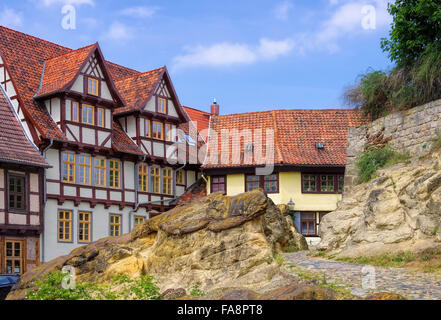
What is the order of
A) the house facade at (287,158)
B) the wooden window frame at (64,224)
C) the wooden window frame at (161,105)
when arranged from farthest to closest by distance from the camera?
the wooden window frame at (161,105), the house facade at (287,158), the wooden window frame at (64,224)

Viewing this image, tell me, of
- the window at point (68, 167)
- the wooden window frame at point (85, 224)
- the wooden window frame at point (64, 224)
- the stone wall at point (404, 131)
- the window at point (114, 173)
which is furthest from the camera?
the window at point (114, 173)

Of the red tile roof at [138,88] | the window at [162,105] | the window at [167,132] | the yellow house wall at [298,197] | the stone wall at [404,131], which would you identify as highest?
the red tile roof at [138,88]

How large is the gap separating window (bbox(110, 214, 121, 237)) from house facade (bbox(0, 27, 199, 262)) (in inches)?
2.0

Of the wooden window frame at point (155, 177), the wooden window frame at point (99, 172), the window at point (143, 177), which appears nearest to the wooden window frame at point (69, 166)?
the wooden window frame at point (99, 172)

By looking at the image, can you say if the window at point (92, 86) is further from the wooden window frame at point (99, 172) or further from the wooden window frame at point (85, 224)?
the wooden window frame at point (85, 224)

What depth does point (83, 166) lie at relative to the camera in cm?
3228

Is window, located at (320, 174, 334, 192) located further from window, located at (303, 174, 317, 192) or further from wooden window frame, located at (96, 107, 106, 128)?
wooden window frame, located at (96, 107, 106, 128)

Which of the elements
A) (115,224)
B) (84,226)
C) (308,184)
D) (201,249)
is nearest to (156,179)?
(115,224)

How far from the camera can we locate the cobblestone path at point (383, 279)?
13.2 meters

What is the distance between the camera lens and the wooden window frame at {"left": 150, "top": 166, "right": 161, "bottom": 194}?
120ft

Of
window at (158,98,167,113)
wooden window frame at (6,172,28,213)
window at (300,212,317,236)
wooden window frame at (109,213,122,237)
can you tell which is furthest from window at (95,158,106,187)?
window at (300,212,317,236)

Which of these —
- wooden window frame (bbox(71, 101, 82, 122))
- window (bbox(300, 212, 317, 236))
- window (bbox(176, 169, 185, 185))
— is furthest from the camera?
window (bbox(176, 169, 185, 185))

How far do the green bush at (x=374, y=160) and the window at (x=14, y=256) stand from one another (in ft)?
48.2

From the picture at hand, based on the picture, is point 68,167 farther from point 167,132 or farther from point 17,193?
point 167,132
